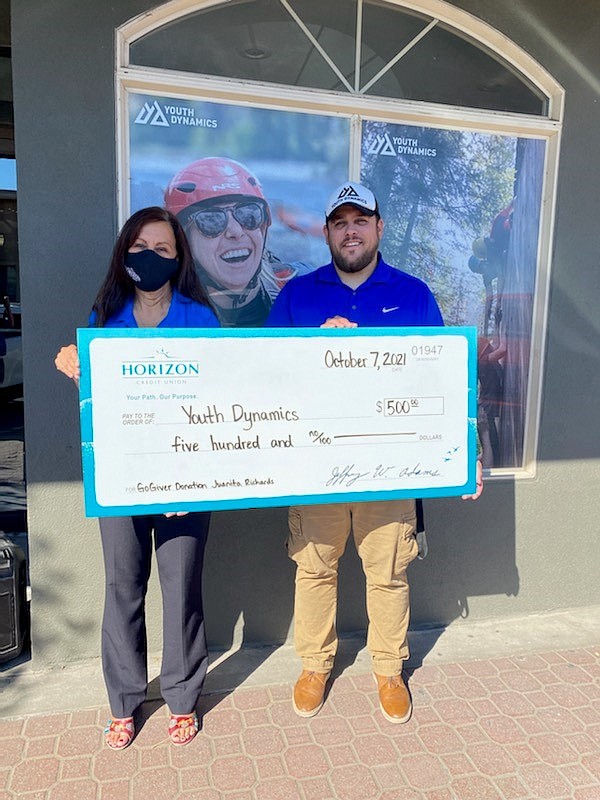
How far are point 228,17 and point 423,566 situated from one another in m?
2.98

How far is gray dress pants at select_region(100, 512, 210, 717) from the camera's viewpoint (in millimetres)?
2348

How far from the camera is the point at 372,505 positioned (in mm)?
2586

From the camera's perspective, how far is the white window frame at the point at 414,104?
2.76 meters

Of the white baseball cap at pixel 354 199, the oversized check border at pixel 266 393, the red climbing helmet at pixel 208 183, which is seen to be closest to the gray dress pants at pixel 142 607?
the oversized check border at pixel 266 393

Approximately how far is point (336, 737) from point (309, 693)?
0.22 meters

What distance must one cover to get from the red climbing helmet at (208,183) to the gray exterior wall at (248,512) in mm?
321

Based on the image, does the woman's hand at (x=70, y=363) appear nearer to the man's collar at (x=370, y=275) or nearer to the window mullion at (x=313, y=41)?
the man's collar at (x=370, y=275)

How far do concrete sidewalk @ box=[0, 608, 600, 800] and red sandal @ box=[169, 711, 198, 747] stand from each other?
0.09 ft

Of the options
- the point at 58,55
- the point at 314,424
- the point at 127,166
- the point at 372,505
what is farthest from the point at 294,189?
the point at 372,505

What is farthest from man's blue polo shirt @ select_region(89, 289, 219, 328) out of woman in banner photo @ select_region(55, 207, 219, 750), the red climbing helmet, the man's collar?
the red climbing helmet

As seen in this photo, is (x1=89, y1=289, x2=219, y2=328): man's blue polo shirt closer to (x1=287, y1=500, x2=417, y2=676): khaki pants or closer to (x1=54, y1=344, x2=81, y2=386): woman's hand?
(x1=54, y1=344, x2=81, y2=386): woman's hand

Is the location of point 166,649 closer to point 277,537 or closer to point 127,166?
point 277,537

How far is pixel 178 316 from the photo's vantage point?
2307mm
